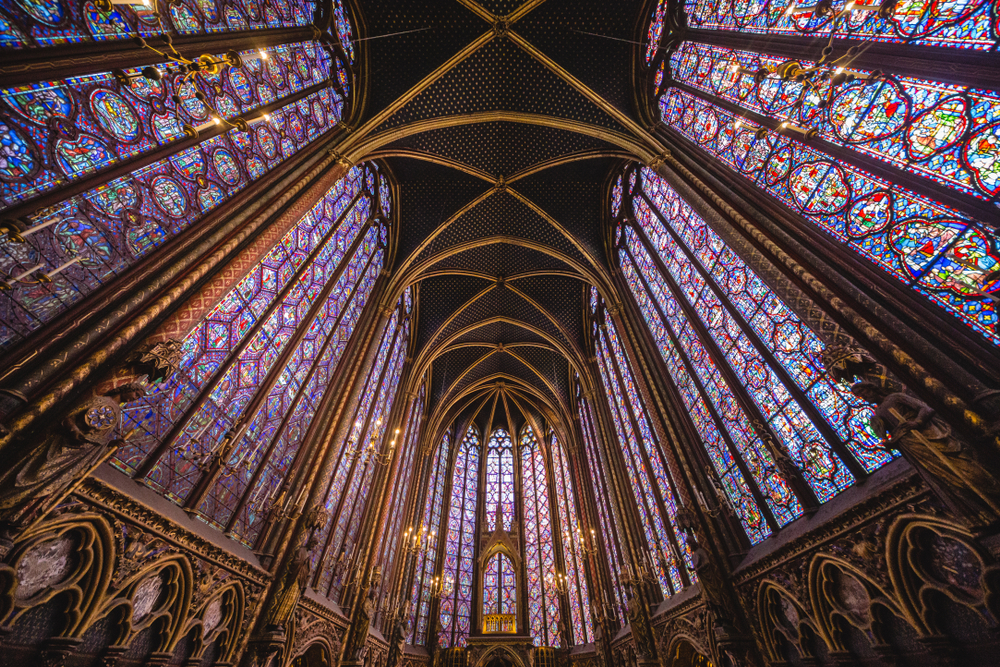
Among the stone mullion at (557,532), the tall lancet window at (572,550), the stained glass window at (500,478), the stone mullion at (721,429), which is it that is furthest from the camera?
the stained glass window at (500,478)

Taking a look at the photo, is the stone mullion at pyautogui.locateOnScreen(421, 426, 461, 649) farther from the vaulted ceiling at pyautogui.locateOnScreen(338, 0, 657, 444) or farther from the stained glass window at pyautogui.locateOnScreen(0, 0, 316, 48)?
the stained glass window at pyautogui.locateOnScreen(0, 0, 316, 48)

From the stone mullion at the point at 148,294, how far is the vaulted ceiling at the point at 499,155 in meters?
3.59

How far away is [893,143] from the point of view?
5090 millimetres

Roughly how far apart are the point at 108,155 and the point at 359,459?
9768mm

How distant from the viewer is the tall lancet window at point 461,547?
17.4 m

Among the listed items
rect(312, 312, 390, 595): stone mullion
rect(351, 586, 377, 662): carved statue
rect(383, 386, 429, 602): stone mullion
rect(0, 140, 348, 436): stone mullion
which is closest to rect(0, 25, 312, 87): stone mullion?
rect(0, 140, 348, 436): stone mullion

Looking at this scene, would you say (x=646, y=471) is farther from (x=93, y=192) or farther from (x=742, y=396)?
(x=93, y=192)

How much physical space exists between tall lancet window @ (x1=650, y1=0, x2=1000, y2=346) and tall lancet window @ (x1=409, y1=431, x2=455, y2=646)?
17522 millimetres

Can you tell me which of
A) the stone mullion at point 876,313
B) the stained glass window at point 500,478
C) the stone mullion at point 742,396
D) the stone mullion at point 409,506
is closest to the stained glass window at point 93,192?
the stone mullion at point 876,313

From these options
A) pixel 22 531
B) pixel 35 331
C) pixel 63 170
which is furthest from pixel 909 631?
pixel 63 170

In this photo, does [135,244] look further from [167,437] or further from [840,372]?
[840,372]

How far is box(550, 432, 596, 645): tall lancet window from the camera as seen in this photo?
16203 mm

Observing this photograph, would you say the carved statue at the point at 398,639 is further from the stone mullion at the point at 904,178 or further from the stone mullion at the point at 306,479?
the stone mullion at the point at 904,178

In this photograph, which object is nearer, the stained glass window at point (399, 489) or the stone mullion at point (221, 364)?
the stone mullion at point (221, 364)
